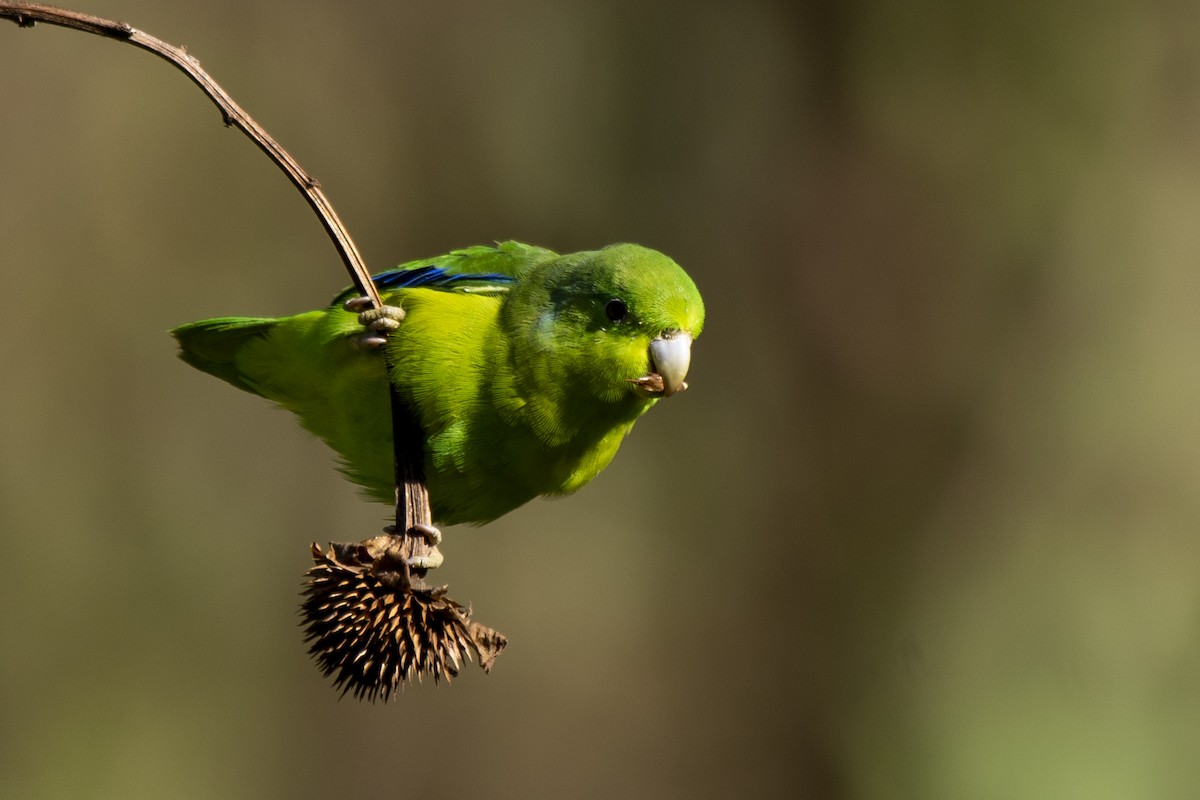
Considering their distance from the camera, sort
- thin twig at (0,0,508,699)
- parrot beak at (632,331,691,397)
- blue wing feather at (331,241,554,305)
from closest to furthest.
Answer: thin twig at (0,0,508,699), parrot beak at (632,331,691,397), blue wing feather at (331,241,554,305)

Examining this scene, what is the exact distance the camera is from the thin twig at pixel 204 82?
81.4 inches

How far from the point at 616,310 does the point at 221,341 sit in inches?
63.7

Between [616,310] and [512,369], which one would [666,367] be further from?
[512,369]

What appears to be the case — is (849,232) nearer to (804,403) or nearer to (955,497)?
(804,403)

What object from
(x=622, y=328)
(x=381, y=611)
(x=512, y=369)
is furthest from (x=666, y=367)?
(x=381, y=611)

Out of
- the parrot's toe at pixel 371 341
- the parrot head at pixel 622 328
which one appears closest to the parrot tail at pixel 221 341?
the parrot's toe at pixel 371 341

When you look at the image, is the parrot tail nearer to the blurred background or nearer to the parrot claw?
the parrot claw

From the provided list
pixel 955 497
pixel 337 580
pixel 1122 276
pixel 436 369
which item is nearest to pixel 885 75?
pixel 1122 276

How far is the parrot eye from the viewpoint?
3344 mm

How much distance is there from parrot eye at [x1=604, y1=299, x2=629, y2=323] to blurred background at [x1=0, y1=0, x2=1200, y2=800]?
4219mm

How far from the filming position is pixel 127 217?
7.63m

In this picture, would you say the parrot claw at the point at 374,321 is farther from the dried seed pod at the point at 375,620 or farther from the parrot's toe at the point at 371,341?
the dried seed pod at the point at 375,620

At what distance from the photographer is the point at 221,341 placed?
408 centimetres

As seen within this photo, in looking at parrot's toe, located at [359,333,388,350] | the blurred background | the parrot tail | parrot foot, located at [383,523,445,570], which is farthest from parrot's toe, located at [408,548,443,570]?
the blurred background
